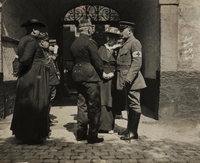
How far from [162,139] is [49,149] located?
2014 millimetres

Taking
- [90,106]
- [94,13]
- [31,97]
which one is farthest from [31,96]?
[94,13]

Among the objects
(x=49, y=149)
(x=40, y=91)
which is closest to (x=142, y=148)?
(x=49, y=149)

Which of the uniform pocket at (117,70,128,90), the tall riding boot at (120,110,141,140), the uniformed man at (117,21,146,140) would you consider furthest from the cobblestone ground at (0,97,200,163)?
the uniform pocket at (117,70,128,90)

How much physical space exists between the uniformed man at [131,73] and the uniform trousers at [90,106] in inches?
22.5

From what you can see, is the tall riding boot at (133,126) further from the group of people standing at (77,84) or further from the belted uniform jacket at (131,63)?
the belted uniform jacket at (131,63)

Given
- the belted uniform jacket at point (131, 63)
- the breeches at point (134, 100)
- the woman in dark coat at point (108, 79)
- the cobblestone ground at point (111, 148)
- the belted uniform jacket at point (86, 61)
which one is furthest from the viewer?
the woman in dark coat at point (108, 79)

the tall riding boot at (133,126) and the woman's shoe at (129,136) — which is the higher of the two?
the tall riding boot at (133,126)

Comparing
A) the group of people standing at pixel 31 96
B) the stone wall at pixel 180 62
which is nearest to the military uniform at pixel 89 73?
the group of people standing at pixel 31 96

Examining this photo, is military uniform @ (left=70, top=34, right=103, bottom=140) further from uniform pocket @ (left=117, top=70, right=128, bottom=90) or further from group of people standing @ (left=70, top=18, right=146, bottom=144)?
uniform pocket @ (left=117, top=70, right=128, bottom=90)

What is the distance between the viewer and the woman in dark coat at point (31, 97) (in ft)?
15.8

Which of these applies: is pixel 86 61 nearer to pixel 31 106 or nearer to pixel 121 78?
pixel 121 78

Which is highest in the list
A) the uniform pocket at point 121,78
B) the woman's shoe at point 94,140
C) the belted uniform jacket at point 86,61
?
the belted uniform jacket at point 86,61

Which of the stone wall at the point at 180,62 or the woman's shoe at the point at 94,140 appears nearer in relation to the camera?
the woman's shoe at the point at 94,140

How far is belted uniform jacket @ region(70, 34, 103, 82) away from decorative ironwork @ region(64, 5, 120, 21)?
→ 22.4ft
